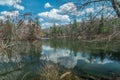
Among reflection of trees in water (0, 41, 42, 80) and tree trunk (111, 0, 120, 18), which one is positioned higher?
tree trunk (111, 0, 120, 18)

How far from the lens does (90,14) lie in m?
8.72

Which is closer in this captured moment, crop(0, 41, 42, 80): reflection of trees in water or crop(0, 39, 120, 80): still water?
crop(0, 41, 42, 80): reflection of trees in water

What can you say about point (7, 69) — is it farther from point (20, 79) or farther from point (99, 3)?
point (99, 3)

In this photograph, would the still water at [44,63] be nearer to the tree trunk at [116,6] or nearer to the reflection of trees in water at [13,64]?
the reflection of trees in water at [13,64]

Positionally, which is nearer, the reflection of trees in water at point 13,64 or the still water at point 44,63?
the reflection of trees in water at point 13,64

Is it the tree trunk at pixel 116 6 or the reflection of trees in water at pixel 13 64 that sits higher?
the tree trunk at pixel 116 6

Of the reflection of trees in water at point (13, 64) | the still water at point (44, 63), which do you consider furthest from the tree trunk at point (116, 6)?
the reflection of trees in water at point (13, 64)

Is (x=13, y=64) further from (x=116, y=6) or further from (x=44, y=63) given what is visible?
(x=116, y=6)

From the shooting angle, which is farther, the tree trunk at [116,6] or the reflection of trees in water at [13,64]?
the tree trunk at [116,6]

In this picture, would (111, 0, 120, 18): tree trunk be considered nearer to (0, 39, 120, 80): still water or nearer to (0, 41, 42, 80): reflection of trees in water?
(0, 39, 120, 80): still water

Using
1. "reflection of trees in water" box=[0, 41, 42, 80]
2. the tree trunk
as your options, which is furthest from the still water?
the tree trunk

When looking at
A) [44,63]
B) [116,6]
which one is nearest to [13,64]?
[44,63]

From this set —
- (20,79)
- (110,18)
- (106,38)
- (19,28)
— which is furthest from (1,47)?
(20,79)

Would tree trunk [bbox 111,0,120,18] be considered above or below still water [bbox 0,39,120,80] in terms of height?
above
